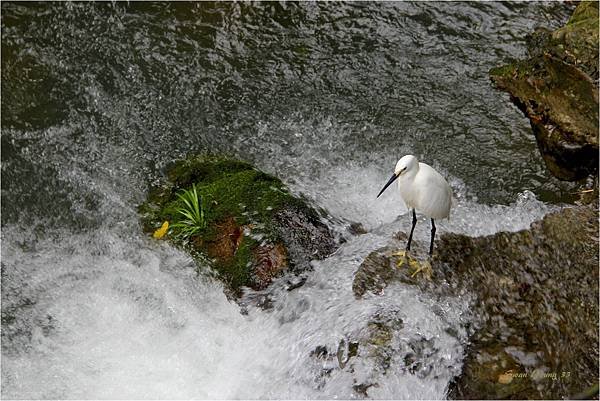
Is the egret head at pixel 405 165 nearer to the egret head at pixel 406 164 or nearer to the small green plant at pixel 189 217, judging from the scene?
the egret head at pixel 406 164

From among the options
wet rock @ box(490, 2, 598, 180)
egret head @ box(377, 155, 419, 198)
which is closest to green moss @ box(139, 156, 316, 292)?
egret head @ box(377, 155, 419, 198)

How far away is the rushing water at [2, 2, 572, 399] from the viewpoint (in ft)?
13.0

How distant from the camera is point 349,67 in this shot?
6.16m

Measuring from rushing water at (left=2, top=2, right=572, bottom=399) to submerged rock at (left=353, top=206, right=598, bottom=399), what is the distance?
0.12 meters

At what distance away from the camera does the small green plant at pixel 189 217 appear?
14.8 ft

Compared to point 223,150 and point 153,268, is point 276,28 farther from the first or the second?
point 153,268

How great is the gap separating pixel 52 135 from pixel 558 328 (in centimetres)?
443

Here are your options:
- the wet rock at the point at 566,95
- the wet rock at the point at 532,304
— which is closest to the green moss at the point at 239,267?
the wet rock at the point at 532,304

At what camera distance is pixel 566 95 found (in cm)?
517

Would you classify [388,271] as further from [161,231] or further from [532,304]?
[161,231]

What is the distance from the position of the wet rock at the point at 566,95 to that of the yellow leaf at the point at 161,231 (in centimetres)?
320

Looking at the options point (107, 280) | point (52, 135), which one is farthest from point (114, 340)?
point (52, 135)

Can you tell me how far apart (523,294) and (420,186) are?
980 mm

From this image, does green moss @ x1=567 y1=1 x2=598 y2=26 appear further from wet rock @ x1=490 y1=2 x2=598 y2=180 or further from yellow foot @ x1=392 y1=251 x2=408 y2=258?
yellow foot @ x1=392 y1=251 x2=408 y2=258
